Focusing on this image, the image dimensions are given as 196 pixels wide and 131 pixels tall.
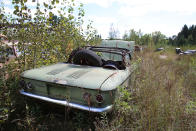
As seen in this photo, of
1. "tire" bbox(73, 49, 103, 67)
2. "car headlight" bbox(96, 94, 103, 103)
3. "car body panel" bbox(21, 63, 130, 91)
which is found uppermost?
"tire" bbox(73, 49, 103, 67)

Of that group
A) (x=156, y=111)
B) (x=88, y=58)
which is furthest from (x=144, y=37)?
(x=156, y=111)

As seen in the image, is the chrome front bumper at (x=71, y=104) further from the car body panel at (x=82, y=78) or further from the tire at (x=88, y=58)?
the tire at (x=88, y=58)

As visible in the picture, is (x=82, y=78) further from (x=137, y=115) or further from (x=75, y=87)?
(x=137, y=115)

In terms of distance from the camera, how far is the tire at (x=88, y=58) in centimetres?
310

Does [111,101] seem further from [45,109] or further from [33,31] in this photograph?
[33,31]

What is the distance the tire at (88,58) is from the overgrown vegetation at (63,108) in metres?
0.90

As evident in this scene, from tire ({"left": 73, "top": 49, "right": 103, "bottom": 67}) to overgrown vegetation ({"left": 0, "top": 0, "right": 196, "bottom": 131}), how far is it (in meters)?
0.90

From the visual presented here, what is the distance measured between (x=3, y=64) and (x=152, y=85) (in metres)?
3.24

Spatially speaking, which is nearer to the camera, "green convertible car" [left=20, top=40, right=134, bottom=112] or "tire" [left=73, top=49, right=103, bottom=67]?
"green convertible car" [left=20, top=40, right=134, bottom=112]

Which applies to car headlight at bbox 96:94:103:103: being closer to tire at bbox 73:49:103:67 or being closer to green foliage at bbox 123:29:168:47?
tire at bbox 73:49:103:67

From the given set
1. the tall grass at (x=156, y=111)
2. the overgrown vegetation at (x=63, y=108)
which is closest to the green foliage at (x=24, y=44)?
the overgrown vegetation at (x=63, y=108)

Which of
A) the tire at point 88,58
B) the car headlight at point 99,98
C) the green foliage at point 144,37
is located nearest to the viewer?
the car headlight at point 99,98

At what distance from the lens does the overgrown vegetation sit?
2.11m

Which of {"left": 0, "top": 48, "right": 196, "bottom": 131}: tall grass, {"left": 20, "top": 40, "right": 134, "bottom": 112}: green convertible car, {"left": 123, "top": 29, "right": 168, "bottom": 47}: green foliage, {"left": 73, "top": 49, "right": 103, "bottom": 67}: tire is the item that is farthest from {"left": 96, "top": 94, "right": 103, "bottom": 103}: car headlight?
{"left": 123, "top": 29, "right": 168, "bottom": 47}: green foliage
